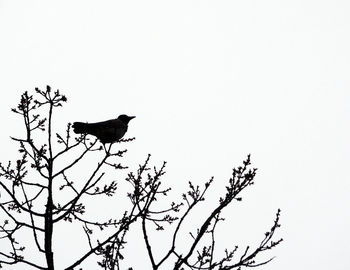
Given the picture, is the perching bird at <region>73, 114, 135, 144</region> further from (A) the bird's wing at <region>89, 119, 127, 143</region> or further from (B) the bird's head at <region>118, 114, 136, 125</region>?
(B) the bird's head at <region>118, 114, 136, 125</region>

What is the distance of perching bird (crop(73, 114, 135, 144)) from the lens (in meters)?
7.37

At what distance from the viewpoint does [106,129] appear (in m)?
7.86

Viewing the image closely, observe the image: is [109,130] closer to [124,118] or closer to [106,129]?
[106,129]

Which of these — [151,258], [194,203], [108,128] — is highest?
[108,128]

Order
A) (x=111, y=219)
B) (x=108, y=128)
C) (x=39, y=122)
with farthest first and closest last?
1. (x=108, y=128)
2. (x=111, y=219)
3. (x=39, y=122)

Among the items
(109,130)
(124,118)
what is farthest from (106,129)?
(124,118)

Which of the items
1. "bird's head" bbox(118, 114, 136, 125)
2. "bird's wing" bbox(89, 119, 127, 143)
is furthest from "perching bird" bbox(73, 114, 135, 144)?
"bird's head" bbox(118, 114, 136, 125)

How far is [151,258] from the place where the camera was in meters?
4.27

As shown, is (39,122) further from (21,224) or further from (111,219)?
(111,219)

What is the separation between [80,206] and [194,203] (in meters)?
2.02

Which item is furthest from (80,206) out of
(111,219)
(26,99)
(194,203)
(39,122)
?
(194,203)

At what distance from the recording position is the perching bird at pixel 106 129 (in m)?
7.37

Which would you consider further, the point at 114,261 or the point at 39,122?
the point at 39,122

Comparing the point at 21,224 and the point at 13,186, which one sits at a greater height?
the point at 13,186
